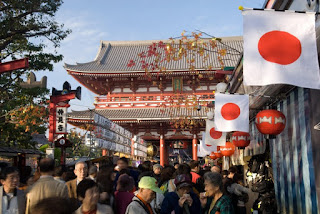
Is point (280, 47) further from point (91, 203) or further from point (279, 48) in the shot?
point (91, 203)

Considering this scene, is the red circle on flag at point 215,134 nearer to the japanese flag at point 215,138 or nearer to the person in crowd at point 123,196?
the japanese flag at point 215,138

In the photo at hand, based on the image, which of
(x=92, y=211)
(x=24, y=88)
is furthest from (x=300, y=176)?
(x=24, y=88)

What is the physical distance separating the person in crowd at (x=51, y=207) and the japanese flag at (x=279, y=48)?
2625 millimetres

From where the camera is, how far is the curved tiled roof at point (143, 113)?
881 inches

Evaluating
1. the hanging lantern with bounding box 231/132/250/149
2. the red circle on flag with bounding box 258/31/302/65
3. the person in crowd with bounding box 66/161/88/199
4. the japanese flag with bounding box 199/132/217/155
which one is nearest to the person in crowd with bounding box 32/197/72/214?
the person in crowd with bounding box 66/161/88/199

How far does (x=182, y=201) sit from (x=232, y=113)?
3232mm

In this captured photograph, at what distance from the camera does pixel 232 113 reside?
22.5ft

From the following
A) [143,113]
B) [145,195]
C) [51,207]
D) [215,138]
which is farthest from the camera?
[143,113]

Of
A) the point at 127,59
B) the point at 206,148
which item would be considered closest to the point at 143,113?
the point at 127,59

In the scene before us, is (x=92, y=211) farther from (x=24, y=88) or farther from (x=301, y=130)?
(x=24, y=88)

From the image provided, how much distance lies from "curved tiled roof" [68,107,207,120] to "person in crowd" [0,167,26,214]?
18.4 metres

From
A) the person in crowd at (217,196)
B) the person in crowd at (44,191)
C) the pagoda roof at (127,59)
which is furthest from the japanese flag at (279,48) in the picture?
the pagoda roof at (127,59)

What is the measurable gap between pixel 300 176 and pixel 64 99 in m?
11.1

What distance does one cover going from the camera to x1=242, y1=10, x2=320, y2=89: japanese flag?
3873mm
